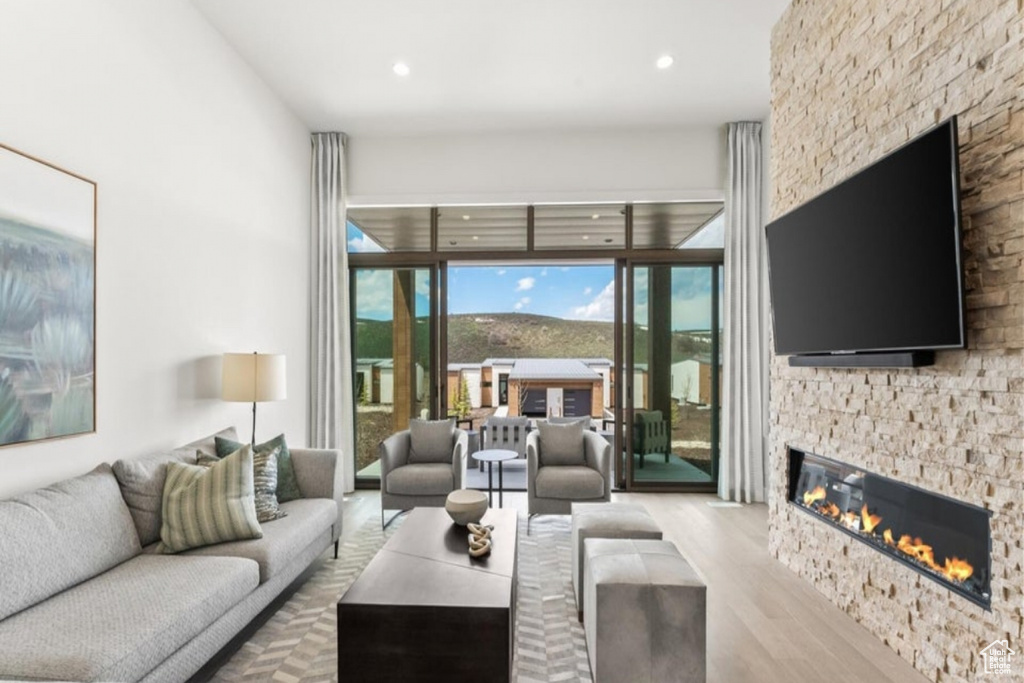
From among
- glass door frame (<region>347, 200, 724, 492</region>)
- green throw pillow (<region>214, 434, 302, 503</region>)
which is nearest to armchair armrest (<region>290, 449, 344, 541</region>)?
green throw pillow (<region>214, 434, 302, 503</region>)

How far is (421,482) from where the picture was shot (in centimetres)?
427

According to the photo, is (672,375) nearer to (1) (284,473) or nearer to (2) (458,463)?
(2) (458,463)

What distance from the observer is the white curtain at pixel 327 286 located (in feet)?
17.6

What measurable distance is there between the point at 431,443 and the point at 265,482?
→ 5.67 feet

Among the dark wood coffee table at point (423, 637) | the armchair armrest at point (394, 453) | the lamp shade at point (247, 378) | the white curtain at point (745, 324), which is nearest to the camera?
the dark wood coffee table at point (423, 637)

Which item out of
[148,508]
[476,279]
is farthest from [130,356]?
[476,279]

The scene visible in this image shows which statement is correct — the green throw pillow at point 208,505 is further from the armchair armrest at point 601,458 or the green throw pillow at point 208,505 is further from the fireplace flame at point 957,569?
the fireplace flame at point 957,569

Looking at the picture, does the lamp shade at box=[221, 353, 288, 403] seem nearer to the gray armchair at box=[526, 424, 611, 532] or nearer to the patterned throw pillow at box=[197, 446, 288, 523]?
the patterned throw pillow at box=[197, 446, 288, 523]

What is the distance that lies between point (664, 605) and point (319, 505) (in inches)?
87.6

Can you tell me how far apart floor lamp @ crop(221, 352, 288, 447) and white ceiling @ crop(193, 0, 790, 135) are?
236 cm

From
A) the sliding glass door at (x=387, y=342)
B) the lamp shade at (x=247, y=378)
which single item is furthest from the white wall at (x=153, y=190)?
the sliding glass door at (x=387, y=342)

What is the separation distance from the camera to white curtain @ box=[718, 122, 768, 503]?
17.0 ft

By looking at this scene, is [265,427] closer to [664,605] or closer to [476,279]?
[664,605]

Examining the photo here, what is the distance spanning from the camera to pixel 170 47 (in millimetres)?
3295
